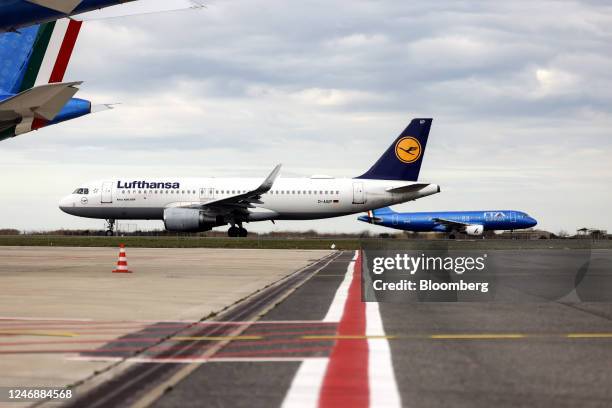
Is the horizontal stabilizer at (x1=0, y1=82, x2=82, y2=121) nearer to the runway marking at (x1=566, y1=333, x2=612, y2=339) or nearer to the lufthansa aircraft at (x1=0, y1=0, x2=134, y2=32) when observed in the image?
the lufthansa aircraft at (x1=0, y1=0, x2=134, y2=32)

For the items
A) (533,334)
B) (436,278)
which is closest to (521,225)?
(436,278)

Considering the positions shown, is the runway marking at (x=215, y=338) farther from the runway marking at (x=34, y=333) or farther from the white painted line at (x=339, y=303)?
the white painted line at (x=339, y=303)

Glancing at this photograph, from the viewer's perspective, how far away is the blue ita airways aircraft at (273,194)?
188 ft

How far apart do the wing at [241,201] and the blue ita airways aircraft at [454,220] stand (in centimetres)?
3777

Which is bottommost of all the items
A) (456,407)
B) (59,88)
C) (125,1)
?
(456,407)

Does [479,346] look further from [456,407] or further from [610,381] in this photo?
[456,407]

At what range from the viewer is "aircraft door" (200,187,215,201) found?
57.7m

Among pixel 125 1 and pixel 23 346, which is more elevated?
pixel 125 1

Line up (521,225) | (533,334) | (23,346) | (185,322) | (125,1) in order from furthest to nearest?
(521,225) < (125,1) < (185,322) < (533,334) < (23,346)

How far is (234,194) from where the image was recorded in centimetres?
5775

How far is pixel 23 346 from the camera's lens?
829 cm

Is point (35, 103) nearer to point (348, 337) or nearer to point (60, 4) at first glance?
point (60, 4)

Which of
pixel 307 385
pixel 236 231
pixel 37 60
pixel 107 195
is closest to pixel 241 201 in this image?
pixel 236 231

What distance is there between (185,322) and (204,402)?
197 inches
